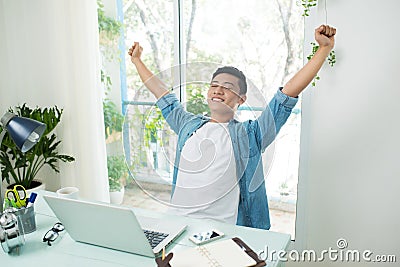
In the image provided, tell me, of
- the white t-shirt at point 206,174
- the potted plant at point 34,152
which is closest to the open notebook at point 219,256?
the white t-shirt at point 206,174

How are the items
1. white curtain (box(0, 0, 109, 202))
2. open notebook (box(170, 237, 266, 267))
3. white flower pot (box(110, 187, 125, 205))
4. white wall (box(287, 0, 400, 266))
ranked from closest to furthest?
open notebook (box(170, 237, 266, 267)) < white wall (box(287, 0, 400, 266)) < white curtain (box(0, 0, 109, 202)) < white flower pot (box(110, 187, 125, 205))

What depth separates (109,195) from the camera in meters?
2.71

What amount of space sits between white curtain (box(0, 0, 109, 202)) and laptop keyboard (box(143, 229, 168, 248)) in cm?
130

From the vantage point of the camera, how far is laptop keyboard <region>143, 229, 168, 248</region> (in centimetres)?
132

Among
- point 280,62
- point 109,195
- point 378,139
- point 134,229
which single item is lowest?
point 109,195

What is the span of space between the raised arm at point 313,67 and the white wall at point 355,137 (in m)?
0.22

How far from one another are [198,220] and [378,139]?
900 millimetres

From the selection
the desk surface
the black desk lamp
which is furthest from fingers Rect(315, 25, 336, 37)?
the black desk lamp

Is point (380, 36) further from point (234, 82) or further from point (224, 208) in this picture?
point (224, 208)

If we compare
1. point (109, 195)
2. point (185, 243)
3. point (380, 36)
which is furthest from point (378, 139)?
point (109, 195)

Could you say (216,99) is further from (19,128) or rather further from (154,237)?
(19,128)

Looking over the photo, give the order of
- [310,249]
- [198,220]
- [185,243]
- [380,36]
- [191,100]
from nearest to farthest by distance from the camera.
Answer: [185,243] → [198,220] → [191,100] → [380,36] → [310,249]

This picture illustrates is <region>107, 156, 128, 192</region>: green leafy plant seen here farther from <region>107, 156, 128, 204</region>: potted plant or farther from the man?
the man

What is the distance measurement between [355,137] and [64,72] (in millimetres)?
1675
